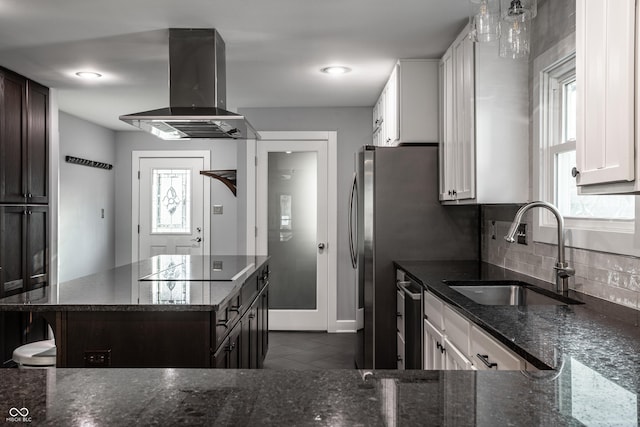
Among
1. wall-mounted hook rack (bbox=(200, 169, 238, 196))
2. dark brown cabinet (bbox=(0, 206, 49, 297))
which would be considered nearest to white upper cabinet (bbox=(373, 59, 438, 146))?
dark brown cabinet (bbox=(0, 206, 49, 297))

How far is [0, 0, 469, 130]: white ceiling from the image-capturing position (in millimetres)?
2742

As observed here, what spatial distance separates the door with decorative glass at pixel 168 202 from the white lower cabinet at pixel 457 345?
467 cm

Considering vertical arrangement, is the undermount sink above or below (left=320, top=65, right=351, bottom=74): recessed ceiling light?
below

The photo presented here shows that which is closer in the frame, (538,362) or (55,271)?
(538,362)

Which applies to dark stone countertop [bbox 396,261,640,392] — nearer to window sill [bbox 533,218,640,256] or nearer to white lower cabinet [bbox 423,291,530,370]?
white lower cabinet [bbox 423,291,530,370]

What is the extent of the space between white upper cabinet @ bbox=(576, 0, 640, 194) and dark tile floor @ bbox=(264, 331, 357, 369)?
292 cm

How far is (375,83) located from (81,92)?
270 centimetres

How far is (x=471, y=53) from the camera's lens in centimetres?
290

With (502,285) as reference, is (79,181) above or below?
above

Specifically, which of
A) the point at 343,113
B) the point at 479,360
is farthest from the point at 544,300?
the point at 343,113

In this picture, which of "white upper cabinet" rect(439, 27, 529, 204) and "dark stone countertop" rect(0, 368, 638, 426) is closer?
"dark stone countertop" rect(0, 368, 638, 426)

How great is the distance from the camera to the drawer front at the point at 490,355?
148cm

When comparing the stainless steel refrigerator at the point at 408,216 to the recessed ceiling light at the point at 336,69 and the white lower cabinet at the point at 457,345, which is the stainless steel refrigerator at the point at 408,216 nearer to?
the recessed ceiling light at the point at 336,69

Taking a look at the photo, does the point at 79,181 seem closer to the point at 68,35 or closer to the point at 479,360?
the point at 68,35
